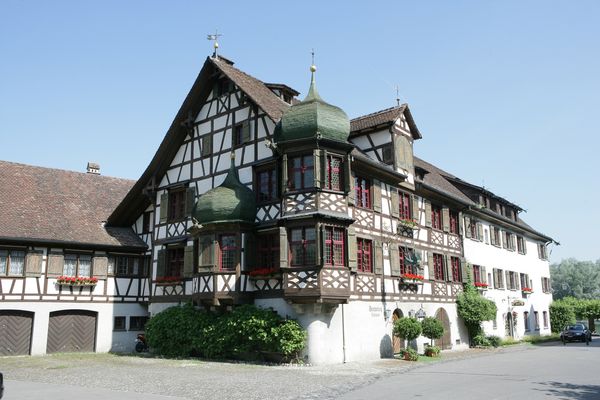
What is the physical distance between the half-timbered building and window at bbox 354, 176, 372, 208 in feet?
0.26

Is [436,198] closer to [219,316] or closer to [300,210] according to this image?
[300,210]

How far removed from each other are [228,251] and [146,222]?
9714mm

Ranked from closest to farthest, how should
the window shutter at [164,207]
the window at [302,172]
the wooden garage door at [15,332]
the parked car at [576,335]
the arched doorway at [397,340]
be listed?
the window at [302,172] < the arched doorway at [397,340] < the wooden garage door at [15,332] < the window shutter at [164,207] < the parked car at [576,335]

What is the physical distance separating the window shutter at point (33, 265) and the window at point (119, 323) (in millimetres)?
4541

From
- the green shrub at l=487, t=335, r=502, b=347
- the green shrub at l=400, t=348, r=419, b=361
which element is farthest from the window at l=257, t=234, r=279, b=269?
the green shrub at l=487, t=335, r=502, b=347

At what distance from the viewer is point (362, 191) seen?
2416cm

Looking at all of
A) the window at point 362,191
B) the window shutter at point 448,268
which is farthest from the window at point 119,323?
the window shutter at point 448,268

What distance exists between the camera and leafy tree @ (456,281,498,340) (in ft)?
98.9

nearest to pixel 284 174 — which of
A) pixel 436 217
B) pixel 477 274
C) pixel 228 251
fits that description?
pixel 228 251

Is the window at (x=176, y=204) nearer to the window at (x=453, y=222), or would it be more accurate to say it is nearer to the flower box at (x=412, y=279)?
the flower box at (x=412, y=279)

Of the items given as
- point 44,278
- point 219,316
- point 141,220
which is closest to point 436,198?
point 219,316

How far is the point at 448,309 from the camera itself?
96.7ft

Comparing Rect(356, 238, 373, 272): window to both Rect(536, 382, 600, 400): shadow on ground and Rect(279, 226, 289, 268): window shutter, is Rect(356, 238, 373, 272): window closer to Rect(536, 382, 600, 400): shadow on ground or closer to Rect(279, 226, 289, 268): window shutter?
Rect(279, 226, 289, 268): window shutter

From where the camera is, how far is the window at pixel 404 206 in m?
27.0
